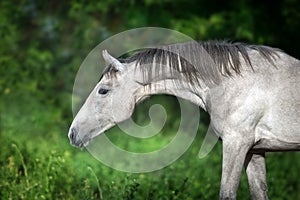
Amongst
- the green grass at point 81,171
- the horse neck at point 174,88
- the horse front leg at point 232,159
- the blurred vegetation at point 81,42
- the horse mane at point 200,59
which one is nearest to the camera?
the horse front leg at point 232,159

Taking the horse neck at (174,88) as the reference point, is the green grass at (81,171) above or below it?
below

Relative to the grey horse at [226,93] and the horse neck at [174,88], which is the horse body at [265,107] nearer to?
the grey horse at [226,93]

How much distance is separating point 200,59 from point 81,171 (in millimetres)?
3175

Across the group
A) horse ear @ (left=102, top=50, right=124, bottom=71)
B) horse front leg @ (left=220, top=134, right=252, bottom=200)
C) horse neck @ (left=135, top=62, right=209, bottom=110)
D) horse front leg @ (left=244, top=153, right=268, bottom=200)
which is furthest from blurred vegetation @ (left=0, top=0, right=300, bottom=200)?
horse front leg @ (left=220, top=134, right=252, bottom=200)

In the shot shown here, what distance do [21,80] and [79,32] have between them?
172 cm

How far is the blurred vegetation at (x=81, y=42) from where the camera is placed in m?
10.9

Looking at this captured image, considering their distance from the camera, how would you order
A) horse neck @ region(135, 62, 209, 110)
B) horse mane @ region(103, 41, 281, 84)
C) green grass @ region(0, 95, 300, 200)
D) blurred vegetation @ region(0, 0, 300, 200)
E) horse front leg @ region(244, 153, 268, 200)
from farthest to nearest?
blurred vegetation @ region(0, 0, 300, 200) < green grass @ region(0, 95, 300, 200) < horse front leg @ region(244, 153, 268, 200) < horse neck @ region(135, 62, 209, 110) < horse mane @ region(103, 41, 281, 84)

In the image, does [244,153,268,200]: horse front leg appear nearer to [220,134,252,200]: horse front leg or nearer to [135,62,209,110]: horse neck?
[220,134,252,200]: horse front leg

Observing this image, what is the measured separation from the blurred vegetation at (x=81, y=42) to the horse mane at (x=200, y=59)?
3.47 meters

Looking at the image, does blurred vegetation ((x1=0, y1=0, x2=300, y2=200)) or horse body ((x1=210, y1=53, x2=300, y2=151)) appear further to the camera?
blurred vegetation ((x1=0, y1=0, x2=300, y2=200))

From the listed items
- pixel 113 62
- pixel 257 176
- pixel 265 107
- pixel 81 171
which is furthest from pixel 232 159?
pixel 81 171

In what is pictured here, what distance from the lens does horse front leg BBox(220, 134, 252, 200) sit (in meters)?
5.98

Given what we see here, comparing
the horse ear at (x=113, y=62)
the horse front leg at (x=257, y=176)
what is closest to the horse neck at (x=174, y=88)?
the horse ear at (x=113, y=62)

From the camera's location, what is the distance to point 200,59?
6.29 meters
